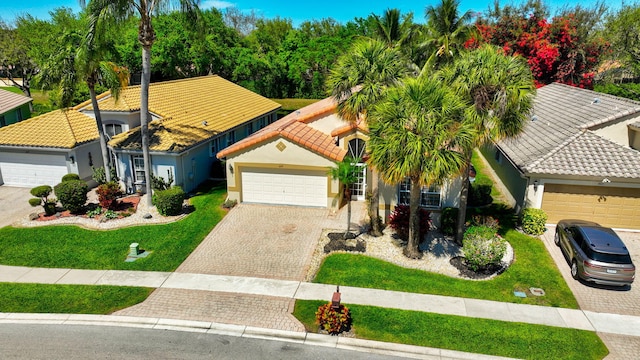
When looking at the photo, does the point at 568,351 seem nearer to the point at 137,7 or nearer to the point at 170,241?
the point at 170,241

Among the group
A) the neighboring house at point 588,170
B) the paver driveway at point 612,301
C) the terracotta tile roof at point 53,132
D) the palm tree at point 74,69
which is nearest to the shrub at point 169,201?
the palm tree at point 74,69

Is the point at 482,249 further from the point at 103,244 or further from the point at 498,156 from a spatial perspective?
the point at 103,244

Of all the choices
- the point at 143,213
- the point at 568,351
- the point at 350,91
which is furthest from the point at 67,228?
the point at 568,351

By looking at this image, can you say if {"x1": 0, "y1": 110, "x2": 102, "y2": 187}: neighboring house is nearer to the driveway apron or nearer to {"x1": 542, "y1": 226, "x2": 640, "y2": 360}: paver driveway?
the driveway apron

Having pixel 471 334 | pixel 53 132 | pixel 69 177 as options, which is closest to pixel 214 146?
pixel 69 177

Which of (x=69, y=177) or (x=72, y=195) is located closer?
(x=72, y=195)

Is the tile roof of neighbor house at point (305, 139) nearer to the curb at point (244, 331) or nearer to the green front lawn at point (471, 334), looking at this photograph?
the green front lawn at point (471, 334)
